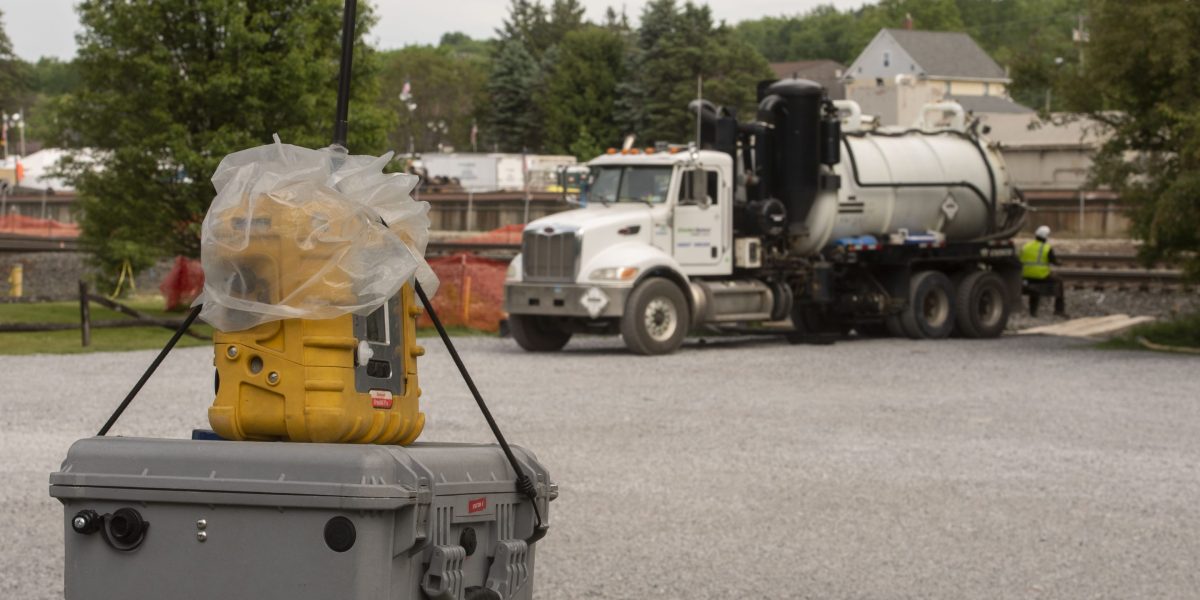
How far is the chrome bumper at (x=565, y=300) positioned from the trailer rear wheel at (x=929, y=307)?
6.36 m

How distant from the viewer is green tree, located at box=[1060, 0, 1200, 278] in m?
22.3

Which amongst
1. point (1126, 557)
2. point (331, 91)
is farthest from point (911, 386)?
point (331, 91)

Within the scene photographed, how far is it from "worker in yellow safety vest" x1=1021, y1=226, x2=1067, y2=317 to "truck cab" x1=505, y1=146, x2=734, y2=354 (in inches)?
294

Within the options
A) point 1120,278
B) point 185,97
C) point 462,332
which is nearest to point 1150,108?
point 1120,278

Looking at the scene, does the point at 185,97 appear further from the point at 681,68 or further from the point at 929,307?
the point at 681,68

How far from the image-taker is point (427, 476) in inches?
199

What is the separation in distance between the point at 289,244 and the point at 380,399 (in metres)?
0.65

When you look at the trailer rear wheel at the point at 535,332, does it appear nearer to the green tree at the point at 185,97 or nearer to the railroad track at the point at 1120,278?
the green tree at the point at 185,97

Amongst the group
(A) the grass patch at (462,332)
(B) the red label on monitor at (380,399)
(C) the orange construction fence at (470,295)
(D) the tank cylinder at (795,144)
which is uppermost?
(D) the tank cylinder at (795,144)

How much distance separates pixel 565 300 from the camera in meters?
24.0

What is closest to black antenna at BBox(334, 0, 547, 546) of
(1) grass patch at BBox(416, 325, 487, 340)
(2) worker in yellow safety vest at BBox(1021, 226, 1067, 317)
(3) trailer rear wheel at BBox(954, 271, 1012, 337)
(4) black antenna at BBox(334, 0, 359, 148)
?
(4) black antenna at BBox(334, 0, 359, 148)

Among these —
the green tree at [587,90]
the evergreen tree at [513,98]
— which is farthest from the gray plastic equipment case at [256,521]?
the evergreen tree at [513,98]

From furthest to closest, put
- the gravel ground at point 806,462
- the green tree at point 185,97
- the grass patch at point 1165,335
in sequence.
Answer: the green tree at point 185,97 → the grass patch at point 1165,335 → the gravel ground at point 806,462

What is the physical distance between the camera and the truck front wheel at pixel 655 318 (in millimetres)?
23922
